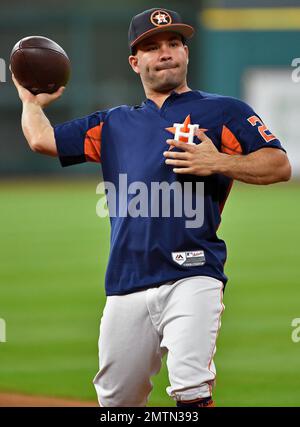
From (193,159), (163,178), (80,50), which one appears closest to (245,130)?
(193,159)

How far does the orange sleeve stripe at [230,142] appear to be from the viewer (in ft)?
14.2

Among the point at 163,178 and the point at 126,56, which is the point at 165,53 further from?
the point at 126,56

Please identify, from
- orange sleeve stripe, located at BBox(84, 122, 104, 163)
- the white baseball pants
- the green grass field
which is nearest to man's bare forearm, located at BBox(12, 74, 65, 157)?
orange sleeve stripe, located at BBox(84, 122, 104, 163)

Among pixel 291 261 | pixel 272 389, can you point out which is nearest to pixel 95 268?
pixel 291 261

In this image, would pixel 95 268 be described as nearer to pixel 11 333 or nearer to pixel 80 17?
pixel 11 333

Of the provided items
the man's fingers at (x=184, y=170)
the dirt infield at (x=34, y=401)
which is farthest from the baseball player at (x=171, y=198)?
the dirt infield at (x=34, y=401)

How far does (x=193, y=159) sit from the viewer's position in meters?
4.18

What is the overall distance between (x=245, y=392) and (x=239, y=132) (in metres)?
2.36

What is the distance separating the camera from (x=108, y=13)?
26.9 m

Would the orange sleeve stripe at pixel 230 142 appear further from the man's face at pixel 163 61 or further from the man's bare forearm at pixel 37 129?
the man's bare forearm at pixel 37 129

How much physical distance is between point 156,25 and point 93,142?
63 cm

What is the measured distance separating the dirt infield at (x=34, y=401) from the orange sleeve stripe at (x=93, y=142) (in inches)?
70.5

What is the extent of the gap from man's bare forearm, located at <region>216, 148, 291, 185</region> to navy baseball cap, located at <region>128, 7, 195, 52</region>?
2.17 feet

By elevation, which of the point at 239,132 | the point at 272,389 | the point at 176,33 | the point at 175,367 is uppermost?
the point at 176,33
